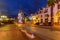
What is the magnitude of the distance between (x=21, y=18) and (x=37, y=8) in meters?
0.41

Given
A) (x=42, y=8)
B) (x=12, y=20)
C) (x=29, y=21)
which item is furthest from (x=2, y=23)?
(x=42, y=8)

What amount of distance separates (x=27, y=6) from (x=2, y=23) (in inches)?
22.9

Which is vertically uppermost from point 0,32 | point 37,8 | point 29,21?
point 37,8

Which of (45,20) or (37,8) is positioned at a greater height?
(37,8)

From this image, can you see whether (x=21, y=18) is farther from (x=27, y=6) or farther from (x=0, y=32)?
(x=0, y=32)

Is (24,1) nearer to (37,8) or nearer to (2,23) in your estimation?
(37,8)

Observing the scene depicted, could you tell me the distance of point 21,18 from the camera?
333cm

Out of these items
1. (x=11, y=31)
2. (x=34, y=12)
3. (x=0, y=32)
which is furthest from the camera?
(x=11, y=31)

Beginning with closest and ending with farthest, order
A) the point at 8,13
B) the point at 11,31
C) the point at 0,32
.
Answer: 1. the point at 8,13
2. the point at 0,32
3. the point at 11,31

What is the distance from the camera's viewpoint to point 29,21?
365cm

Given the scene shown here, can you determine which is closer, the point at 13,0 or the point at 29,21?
the point at 13,0

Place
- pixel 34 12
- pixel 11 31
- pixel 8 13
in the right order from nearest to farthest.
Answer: pixel 8 13 < pixel 34 12 < pixel 11 31

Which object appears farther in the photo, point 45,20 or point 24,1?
point 45,20

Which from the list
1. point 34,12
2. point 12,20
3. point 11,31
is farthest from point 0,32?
point 34,12
